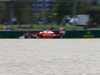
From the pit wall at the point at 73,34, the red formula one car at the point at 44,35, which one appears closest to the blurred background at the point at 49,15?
the pit wall at the point at 73,34

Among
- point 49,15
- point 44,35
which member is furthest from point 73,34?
point 49,15

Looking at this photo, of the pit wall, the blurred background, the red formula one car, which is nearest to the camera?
the red formula one car

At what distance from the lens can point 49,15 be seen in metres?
14.4

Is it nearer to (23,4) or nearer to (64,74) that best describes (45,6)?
(23,4)

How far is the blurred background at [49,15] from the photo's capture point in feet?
46.6

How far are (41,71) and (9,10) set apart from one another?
1116 centimetres

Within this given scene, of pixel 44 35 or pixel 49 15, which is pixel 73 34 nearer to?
pixel 44 35

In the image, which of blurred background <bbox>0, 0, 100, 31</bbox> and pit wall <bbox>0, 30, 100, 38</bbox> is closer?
pit wall <bbox>0, 30, 100, 38</bbox>

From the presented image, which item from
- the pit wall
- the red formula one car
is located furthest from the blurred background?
the red formula one car

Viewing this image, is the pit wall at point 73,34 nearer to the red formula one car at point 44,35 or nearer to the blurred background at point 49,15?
the blurred background at point 49,15

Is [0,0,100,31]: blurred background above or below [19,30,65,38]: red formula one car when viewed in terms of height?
above

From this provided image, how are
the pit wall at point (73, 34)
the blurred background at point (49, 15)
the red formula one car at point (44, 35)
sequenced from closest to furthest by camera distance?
the red formula one car at point (44, 35) → the pit wall at point (73, 34) → the blurred background at point (49, 15)

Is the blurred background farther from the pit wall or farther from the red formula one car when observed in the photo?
the red formula one car

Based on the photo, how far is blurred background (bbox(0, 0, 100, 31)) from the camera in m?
14.2
